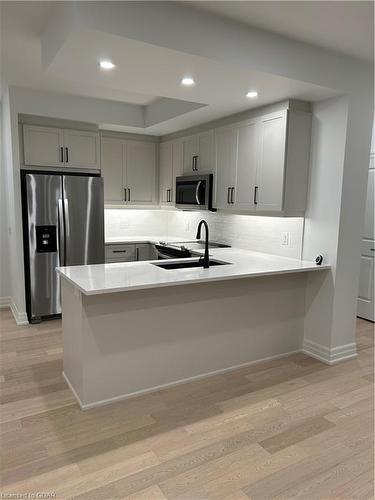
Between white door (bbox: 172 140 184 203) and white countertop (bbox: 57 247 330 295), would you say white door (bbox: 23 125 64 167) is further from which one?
white countertop (bbox: 57 247 330 295)

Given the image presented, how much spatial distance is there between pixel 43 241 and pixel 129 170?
1596mm

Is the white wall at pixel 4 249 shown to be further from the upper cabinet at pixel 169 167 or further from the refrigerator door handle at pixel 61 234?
the upper cabinet at pixel 169 167

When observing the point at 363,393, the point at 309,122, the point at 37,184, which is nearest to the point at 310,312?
the point at 363,393

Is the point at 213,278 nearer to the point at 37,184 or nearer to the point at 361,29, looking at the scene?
the point at 361,29

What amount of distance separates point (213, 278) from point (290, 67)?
1.62 m

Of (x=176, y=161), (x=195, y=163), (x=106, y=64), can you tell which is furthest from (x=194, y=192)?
(x=106, y=64)

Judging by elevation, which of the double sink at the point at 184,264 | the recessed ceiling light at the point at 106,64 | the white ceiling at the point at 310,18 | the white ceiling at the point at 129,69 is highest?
the white ceiling at the point at 310,18

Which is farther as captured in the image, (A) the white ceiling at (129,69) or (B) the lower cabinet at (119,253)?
(B) the lower cabinet at (119,253)

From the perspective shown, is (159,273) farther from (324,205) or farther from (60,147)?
(60,147)

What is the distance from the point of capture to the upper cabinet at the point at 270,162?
131 inches

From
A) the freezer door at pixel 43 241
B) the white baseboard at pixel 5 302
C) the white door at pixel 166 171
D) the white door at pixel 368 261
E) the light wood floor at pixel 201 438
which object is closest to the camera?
the light wood floor at pixel 201 438

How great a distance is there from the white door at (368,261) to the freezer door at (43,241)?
11.9ft

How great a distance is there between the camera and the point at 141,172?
17.3ft

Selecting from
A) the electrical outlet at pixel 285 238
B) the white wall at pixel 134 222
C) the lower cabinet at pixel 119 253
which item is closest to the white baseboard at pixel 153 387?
the electrical outlet at pixel 285 238
